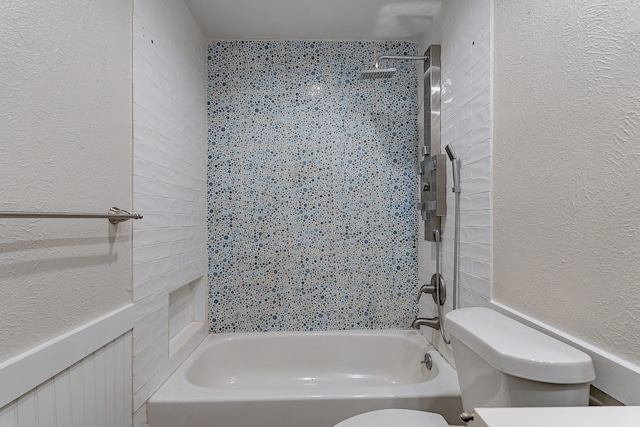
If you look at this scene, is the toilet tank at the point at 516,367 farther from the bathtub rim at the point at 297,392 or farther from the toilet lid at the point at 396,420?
the bathtub rim at the point at 297,392

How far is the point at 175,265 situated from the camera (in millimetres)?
1841

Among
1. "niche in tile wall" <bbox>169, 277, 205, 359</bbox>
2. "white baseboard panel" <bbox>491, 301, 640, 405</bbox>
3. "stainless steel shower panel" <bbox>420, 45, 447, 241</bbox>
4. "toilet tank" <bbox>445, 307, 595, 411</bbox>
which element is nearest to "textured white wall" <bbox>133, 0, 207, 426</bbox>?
"niche in tile wall" <bbox>169, 277, 205, 359</bbox>

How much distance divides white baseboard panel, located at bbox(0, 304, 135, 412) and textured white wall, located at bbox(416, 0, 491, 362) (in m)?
1.43

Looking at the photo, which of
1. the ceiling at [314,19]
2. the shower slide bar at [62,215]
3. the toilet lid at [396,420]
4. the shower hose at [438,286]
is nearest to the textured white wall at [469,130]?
the shower hose at [438,286]

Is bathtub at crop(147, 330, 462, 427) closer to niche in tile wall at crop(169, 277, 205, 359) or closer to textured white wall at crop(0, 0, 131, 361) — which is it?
niche in tile wall at crop(169, 277, 205, 359)

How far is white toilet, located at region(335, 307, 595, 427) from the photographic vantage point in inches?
33.5

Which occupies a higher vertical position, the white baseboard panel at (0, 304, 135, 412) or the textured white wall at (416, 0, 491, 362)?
the textured white wall at (416, 0, 491, 362)

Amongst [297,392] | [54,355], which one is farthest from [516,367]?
[54,355]

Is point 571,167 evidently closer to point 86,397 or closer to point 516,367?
point 516,367

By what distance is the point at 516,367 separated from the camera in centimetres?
88

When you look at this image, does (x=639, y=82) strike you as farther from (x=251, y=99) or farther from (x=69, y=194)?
(x=251, y=99)

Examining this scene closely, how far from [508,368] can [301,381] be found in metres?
1.67

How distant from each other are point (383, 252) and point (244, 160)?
3.71 feet

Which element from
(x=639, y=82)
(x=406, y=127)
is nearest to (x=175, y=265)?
(x=406, y=127)
